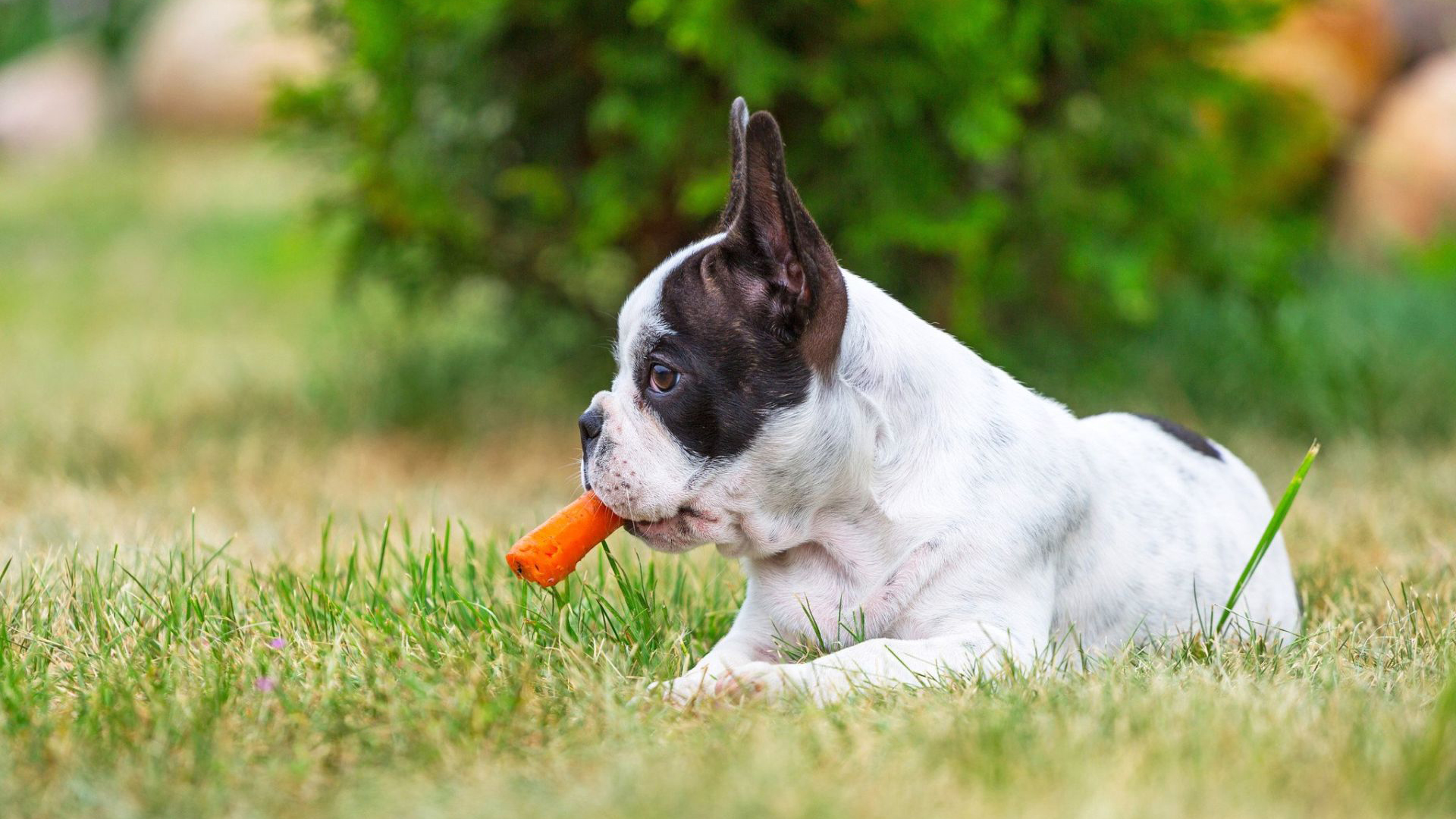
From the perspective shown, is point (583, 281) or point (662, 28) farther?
point (583, 281)

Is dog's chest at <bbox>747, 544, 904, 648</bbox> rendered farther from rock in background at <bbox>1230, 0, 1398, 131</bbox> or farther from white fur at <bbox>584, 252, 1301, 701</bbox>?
rock in background at <bbox>1230, 0, 1398, 131</bbox>

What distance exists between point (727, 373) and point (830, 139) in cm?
297

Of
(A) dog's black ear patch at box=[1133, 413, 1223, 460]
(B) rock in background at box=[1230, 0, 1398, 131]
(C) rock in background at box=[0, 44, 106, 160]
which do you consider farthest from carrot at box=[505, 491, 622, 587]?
(C) rock in background at box=[0, 44, 106, 160]

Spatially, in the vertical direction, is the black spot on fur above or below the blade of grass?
above

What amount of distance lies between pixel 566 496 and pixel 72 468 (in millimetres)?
2000

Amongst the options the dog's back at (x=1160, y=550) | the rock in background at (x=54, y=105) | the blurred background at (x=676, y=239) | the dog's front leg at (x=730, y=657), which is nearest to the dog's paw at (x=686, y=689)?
the dog's front leg at (x=730, y=657)

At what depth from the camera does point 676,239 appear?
6.05 meters

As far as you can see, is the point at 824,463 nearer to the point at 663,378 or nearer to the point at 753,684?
the point at 663,378

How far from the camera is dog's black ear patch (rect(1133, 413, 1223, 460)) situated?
3.72 m

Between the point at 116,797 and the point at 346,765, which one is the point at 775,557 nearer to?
the point at 346,765

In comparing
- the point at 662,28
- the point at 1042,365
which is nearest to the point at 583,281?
the point at 662,28

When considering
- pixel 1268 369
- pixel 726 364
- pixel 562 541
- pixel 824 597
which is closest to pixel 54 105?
pixel 1268 369

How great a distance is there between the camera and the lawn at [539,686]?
2.16 metres

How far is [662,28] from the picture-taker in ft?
18.4
